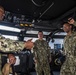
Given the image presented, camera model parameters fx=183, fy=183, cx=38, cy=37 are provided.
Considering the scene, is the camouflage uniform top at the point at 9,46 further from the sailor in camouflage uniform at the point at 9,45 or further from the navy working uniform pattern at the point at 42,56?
the navy working uniform pattern at the point at 42,56

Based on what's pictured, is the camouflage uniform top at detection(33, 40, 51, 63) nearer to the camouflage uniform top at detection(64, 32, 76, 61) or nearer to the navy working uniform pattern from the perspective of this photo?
the navy working uniform pattern

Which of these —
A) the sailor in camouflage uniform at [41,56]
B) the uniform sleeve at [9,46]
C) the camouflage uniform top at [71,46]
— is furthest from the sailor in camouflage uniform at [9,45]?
the sailor in camouflage uniform at [41,56]

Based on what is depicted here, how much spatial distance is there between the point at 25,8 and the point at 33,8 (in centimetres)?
29

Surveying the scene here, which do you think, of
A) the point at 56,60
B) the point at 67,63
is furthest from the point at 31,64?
the point at 67,63

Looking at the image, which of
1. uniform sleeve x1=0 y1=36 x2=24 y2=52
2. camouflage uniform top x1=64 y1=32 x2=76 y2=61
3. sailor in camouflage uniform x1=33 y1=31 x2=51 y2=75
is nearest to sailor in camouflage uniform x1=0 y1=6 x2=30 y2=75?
uniform sleeve x1=0 y1=36 x2=24 y2=52

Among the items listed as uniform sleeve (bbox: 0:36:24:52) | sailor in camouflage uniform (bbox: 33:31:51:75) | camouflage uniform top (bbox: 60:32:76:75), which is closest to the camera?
uniform sleeve (bbox: 0:36:24:52)

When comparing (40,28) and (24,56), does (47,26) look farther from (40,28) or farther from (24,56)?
(24,56)

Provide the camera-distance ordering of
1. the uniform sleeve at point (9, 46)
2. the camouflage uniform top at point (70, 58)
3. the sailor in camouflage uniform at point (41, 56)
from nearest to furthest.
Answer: the uniform sleeve at point (9, 46)
the camouflage uniform top at point (70, 58)
the sailor in camouflage uniform at point (41, 56)

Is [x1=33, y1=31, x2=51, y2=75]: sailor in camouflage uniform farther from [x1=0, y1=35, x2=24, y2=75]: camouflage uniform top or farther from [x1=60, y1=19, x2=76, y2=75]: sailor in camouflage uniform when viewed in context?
[x1=0, y1=35, x2=24, y2=75]: camouflage uniform top

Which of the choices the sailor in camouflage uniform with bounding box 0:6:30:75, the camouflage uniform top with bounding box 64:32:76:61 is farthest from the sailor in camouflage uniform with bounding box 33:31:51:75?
the sailor in camouflage uniform with bounding box 0:6:30:75

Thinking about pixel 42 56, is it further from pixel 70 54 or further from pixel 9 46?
pixel 9 46

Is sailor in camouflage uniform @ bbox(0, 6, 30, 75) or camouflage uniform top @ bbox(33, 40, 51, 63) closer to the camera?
sailor in camouflage uniform @ bbox(0, 6, 30, 75)

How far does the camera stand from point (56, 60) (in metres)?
8.92

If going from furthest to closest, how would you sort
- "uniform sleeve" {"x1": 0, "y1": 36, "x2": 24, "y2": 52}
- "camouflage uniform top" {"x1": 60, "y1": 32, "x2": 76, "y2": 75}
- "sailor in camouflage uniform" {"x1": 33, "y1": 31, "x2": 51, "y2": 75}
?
"sailor in camouflage uniform" {"x1": 33, "y1": 31, "x2": 51, "y2": 75} < "camouflage uniform top" {"x1": 60, "y1": 32, "x2": 76, "y2": 75} < "uniform sleeve" {"x1": 0, "y1": 36, "x2": 24, "y2": 52}
